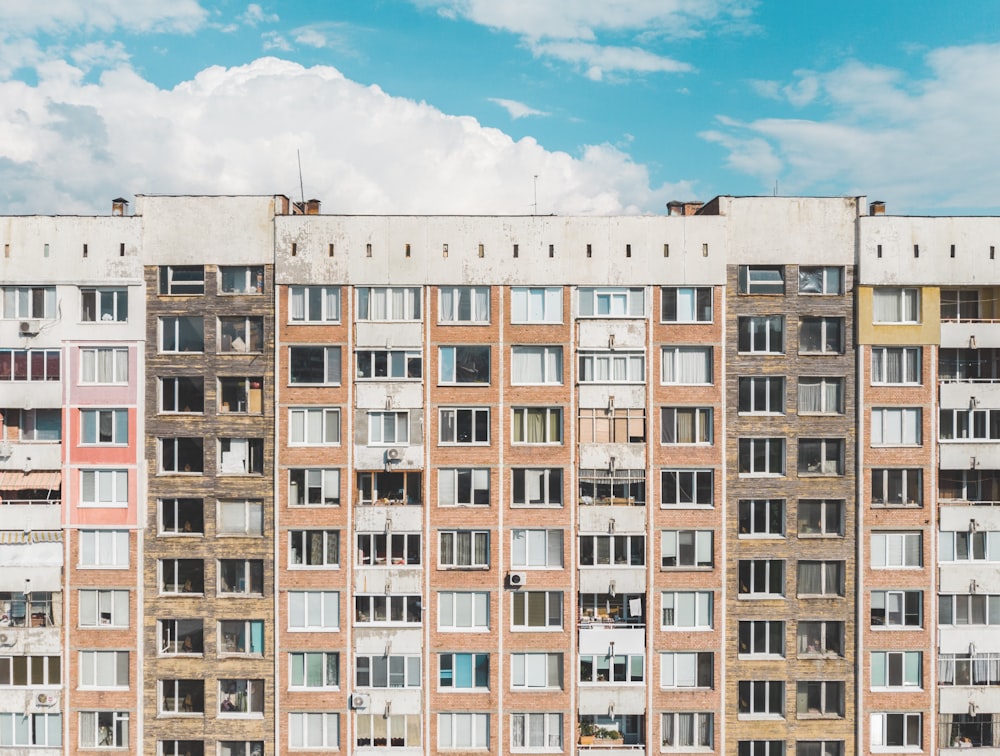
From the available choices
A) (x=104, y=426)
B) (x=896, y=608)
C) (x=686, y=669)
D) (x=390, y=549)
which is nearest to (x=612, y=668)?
(x=686, y=669)

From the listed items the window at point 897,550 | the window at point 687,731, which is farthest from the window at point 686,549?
the window at point 897,550

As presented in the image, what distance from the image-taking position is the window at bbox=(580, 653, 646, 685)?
3331 centimetres

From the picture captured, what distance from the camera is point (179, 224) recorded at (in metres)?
33.2

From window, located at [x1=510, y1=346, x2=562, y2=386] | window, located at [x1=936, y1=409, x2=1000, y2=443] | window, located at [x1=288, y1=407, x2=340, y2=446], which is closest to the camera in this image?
window, located at [x1=288, y1=407, x2=340, y2=446]

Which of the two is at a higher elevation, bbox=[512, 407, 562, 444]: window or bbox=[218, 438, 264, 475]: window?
bbox=[512, 407, 562, 444]: window

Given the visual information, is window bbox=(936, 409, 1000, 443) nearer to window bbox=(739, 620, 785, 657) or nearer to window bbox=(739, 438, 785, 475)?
window bbox=(739, 438, 785, 475)

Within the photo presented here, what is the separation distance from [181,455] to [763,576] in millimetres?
25532

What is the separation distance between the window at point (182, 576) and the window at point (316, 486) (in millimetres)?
4991

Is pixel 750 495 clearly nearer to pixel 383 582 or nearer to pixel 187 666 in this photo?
pixel 383 582

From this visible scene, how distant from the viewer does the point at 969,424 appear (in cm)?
3362

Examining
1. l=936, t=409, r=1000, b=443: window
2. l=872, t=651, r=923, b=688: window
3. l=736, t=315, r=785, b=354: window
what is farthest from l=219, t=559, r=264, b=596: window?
l=936, t=409, r=1000, b=443: window

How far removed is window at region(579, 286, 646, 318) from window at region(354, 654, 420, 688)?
1668cm

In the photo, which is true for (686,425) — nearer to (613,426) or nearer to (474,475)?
(613,426)

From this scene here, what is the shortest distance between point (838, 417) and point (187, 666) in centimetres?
2975
